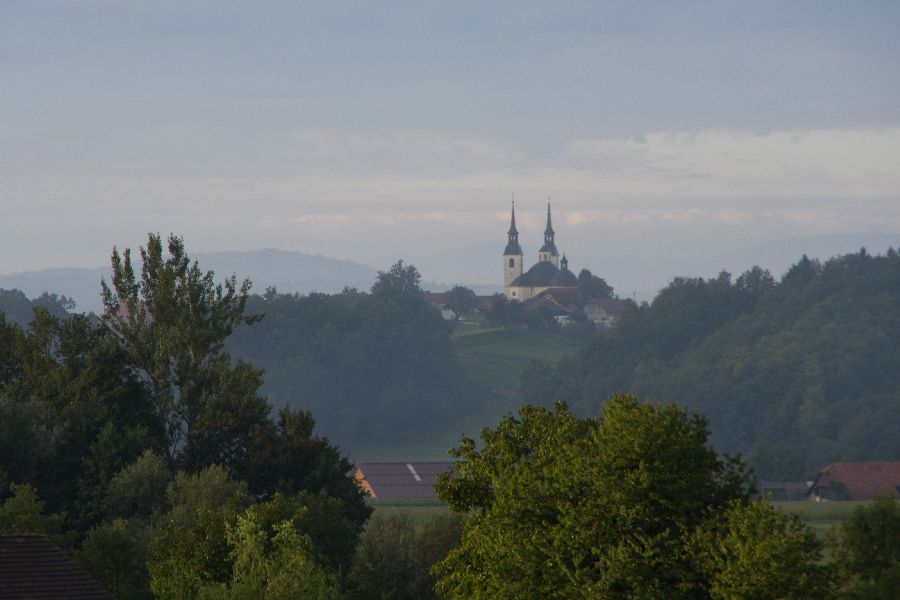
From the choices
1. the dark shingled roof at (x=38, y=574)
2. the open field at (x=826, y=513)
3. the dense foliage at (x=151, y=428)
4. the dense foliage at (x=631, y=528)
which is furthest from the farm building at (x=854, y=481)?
the dark shingled roof at (x=38, y=574)

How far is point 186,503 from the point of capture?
44.0m

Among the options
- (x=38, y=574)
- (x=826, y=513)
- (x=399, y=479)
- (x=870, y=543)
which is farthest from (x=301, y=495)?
(x=399, y=479)

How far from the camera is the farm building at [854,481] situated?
137m

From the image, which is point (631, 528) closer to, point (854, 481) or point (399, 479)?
point (399, 479)

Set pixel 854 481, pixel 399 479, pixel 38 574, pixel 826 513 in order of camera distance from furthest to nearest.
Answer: pixel 399 479, pixel 854 481, pixel 826 513, pixel 38 574

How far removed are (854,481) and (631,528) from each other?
390 ft

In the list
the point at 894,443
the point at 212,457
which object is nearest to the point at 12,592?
the point at 212,457

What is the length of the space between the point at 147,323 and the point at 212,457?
5.71 meters

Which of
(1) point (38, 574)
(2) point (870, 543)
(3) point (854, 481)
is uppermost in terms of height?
(1) point (38, 574)

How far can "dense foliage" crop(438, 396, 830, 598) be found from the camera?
26.7 m

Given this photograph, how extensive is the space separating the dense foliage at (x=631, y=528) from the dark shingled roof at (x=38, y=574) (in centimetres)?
812

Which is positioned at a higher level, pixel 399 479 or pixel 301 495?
pixel 301 495

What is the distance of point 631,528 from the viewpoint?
2841cm

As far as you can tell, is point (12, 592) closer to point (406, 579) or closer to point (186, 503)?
point (406, 579)
